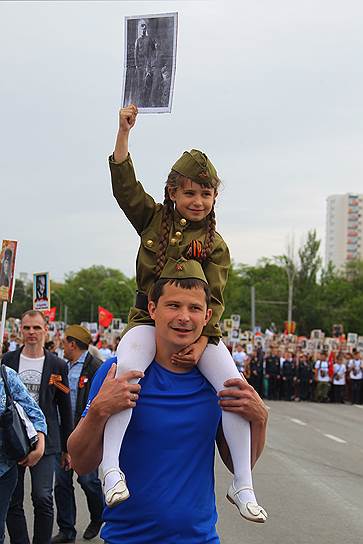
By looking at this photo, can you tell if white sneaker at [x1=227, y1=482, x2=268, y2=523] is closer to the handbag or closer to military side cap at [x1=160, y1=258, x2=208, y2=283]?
military side cap at [x1=160, y1=258, x2=208, y2=283]

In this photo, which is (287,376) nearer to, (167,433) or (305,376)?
(305,376)

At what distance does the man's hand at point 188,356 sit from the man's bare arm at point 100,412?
0.17 metres

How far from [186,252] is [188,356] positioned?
0.45m

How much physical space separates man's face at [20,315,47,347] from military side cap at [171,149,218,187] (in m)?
3.92

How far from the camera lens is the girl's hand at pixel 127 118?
3822 millimetres

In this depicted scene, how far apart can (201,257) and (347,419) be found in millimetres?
20047

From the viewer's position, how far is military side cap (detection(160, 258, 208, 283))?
361 cm

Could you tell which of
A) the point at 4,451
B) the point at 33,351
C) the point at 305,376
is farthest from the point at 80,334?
the point at 305,376

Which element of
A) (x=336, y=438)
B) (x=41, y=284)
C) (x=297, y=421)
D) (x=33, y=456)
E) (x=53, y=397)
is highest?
(x=41, y=284)

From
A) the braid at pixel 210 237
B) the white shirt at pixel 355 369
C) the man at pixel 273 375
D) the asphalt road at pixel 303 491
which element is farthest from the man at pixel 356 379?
the braid at pixel 210 237

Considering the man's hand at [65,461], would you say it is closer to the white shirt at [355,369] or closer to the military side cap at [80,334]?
the military side cap at [80,334]

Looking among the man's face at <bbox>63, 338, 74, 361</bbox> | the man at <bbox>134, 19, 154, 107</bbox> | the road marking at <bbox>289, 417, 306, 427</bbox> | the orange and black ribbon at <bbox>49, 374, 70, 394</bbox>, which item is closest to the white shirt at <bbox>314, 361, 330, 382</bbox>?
the road marking at <bbox>289, 417, 306, 427</bbox>

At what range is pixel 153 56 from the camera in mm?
3955

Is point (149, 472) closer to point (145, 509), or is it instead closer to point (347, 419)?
point (145, 509)
